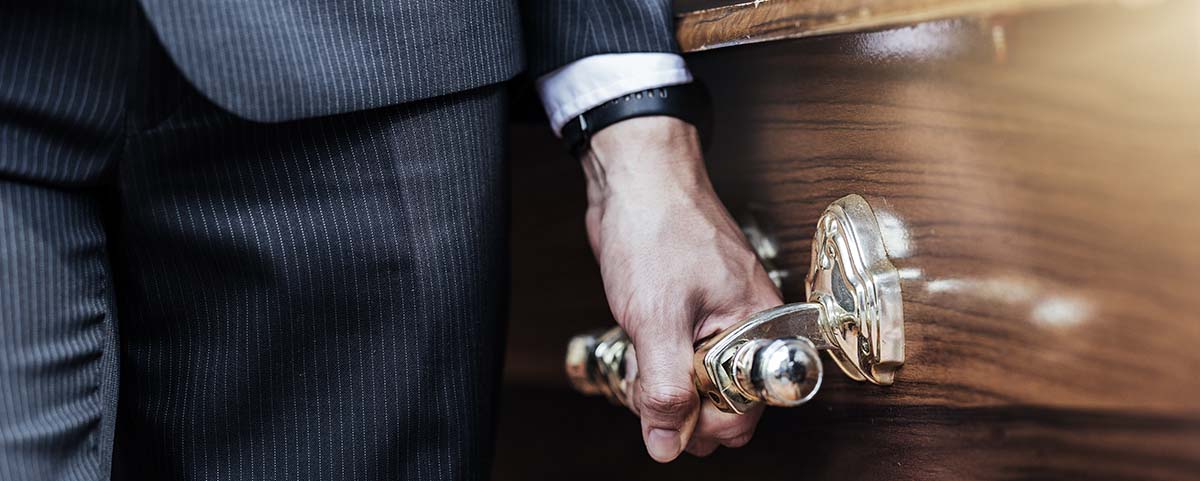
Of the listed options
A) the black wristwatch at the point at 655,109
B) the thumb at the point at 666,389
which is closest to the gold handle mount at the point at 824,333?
the thumb at the point at 666,389

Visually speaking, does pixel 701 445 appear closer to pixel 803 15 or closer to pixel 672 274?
pixel 672 274

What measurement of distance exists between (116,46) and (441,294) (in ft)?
0.52

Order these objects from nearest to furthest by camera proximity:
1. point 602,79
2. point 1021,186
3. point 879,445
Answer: point 1021,186, point 879,445, point 602,79

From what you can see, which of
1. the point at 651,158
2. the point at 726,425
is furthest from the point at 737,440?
the point at 651,158

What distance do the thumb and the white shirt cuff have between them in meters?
0.12

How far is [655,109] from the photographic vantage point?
1.58ft

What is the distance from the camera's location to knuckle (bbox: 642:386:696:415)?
1.40 feet

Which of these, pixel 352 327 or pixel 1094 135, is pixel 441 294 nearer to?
pixel 352 327

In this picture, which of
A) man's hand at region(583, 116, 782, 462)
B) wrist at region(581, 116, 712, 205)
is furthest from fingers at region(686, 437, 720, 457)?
wrist at region(581, 116, 712, 205)

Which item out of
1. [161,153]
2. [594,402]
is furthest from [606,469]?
[161,153]

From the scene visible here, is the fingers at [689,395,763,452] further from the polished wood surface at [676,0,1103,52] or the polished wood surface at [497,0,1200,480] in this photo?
the polished wood surface at [676,0,1103,52]

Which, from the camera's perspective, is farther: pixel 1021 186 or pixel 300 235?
pixel 300 235

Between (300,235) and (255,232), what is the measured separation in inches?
0.7

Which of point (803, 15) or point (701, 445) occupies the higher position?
point (803, 15)
